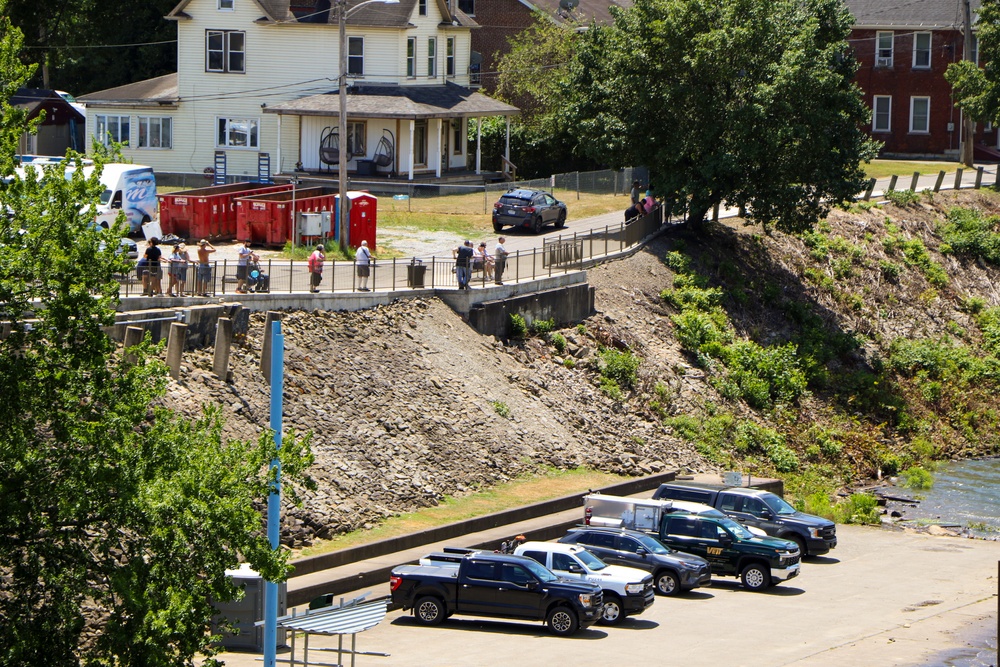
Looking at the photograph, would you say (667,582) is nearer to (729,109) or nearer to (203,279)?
(203,279)

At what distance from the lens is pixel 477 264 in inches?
1656

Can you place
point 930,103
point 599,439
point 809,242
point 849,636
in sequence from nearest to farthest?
1. point 849,636
2. point 599,439
3. point 809,242
4. point 930,103

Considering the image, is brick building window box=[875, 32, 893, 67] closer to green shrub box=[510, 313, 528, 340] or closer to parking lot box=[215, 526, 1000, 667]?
green shrub box=[510, 313, 528, 340]

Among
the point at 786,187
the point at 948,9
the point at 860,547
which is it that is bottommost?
the point at 860,547

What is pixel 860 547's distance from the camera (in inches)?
1428

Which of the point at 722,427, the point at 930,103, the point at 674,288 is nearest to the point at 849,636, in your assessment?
the point at 722,427

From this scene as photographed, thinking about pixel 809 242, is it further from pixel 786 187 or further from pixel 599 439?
pixel 599 439

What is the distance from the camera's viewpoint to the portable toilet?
45156 millimetres

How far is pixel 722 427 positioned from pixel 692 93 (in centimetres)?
1264

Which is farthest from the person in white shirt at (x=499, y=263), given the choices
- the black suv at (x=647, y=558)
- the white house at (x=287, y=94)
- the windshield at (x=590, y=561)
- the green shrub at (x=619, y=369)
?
the white house at (x=287, y=94)

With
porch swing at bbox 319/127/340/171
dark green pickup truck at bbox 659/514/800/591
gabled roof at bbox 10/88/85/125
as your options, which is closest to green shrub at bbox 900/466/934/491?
dark green pickup truck at bbox 659/514/800/591

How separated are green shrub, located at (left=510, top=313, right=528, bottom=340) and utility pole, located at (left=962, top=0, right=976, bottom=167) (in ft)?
126

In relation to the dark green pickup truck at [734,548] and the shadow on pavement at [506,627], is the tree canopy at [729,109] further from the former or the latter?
the shadow on pavement at [506,627]

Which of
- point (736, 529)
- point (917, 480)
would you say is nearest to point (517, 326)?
point (736, 529)
